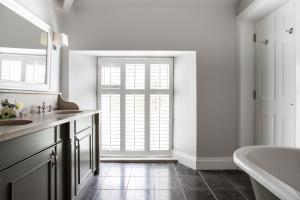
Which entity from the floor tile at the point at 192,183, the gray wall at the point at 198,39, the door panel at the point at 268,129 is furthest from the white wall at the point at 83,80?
the door panel at the point at 268,129

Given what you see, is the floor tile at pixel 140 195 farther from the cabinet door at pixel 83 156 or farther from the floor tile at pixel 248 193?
the floor tile at pixel 248 193

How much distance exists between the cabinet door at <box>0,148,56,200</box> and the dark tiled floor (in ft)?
2.85

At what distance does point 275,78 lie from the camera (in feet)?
8.48

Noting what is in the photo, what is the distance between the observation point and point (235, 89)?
3.14 m

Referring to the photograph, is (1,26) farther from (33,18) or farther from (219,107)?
(219,107)

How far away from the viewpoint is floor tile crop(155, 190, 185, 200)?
2.29 meters

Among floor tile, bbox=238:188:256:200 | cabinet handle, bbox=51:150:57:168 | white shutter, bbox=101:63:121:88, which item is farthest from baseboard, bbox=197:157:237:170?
cabinet handle, bbox=51:150:57:168

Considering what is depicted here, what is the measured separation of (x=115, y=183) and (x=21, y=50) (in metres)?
1.77

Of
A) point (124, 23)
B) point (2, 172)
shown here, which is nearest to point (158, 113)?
point (124, 23)

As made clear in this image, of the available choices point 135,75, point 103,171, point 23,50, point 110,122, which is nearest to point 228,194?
point 103,171

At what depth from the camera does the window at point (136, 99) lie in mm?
3652

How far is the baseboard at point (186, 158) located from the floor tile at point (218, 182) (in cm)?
30

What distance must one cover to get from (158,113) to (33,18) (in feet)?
7.16

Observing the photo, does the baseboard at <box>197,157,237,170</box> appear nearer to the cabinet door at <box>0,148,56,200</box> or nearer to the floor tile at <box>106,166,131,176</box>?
the floor tile at <box>106,166,131,176</box>
